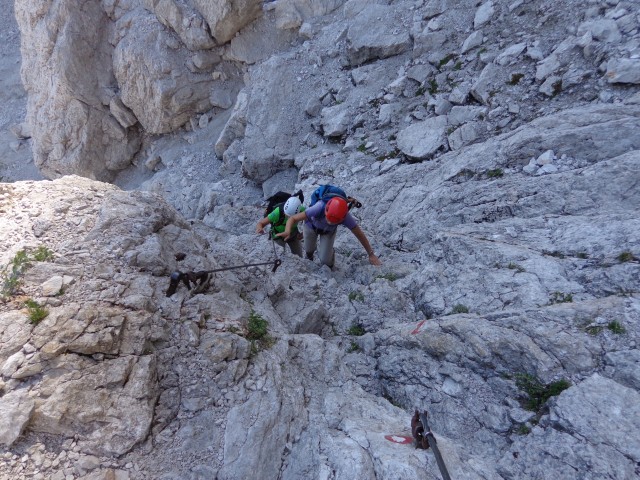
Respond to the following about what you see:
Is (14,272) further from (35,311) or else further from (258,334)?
(258,334)

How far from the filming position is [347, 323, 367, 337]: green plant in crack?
623 cm

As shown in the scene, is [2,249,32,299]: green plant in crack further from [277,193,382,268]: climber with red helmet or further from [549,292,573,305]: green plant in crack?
[549,292,573,305]: green plant in crack

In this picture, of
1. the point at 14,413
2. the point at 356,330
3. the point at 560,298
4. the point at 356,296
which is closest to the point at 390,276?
the point at 356,296

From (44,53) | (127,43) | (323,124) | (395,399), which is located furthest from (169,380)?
(44,53)

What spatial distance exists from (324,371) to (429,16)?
1313 centimetres

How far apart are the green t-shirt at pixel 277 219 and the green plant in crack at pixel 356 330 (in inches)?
96.1

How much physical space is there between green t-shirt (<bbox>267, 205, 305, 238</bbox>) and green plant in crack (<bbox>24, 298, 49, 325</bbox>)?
14.6 ft

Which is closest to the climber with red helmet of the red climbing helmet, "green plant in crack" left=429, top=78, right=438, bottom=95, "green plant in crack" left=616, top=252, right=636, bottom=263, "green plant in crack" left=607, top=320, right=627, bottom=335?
the red climbing helmet

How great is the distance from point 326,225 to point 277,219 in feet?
3.52

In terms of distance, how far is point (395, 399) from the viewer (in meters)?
4.85

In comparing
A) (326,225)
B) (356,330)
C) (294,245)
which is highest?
(326,225)

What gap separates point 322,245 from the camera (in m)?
8.02

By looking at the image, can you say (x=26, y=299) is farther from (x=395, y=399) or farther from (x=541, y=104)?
(x=541, y=104)

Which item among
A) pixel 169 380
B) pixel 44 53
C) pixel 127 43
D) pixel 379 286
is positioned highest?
pixel 44 53
